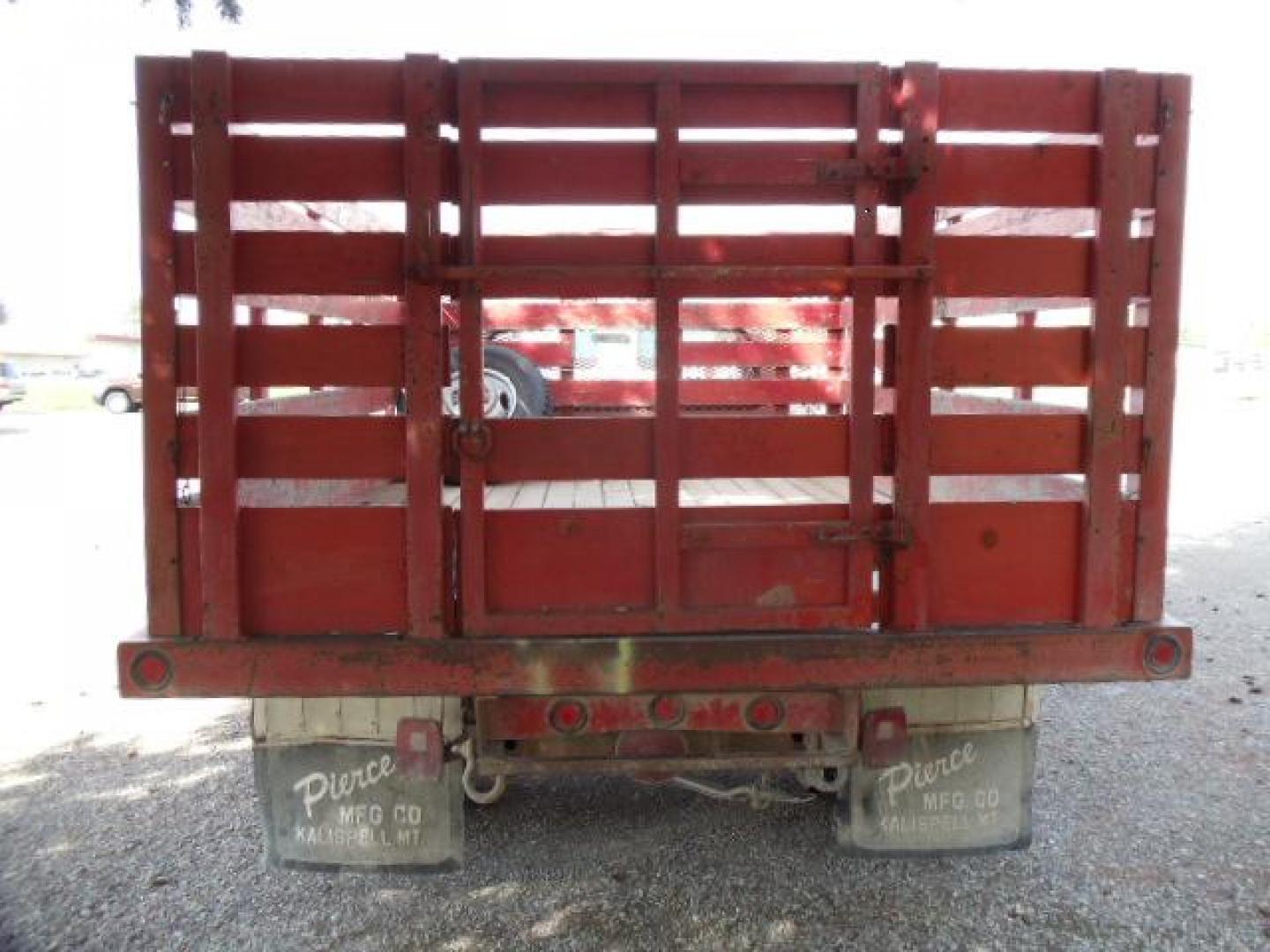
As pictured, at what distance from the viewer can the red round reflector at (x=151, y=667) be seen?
2590mm

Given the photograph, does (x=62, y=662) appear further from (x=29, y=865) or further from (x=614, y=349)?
(x=614, y=349)

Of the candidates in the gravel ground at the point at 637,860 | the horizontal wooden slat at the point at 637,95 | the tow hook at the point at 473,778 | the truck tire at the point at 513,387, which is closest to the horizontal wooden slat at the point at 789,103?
the horizontal wooden slat at the point at 637,95

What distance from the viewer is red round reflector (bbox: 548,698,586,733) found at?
2.81m

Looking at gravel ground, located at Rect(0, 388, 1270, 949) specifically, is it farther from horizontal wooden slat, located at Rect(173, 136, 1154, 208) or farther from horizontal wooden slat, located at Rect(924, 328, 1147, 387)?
horizontal wooden slat, located at Rect(173, 136, 1154, 208)

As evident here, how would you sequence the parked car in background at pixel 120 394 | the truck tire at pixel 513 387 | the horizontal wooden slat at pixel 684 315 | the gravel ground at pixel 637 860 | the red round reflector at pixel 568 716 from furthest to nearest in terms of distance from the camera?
1. the parked car in background at pixel 120 394
2. the horizontal wooden slat at pixel 684 315
3. the truck tire at pixel 513 387
4. the gravel ground at pixel 637 860
5. the red round reflector at pixel 568 716

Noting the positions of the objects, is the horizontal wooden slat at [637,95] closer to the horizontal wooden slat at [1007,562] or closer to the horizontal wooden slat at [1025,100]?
the horizontal wooden slat at [1025,100]

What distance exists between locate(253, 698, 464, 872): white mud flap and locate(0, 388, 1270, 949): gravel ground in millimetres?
394

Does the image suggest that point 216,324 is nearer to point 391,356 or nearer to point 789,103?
point 391,356

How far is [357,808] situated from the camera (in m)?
3.05

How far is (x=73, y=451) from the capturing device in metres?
18.7

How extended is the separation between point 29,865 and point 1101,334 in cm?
388

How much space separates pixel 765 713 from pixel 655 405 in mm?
905

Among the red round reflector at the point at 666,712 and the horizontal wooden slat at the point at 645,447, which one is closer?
the horizontal wooden slat at the point at 645,447

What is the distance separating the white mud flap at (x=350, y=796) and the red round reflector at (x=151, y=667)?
1.52ft
